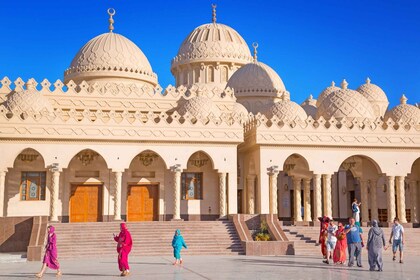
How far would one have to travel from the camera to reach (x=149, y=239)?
22.1m

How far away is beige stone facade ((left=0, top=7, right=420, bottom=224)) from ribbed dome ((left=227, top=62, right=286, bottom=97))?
5.24 m

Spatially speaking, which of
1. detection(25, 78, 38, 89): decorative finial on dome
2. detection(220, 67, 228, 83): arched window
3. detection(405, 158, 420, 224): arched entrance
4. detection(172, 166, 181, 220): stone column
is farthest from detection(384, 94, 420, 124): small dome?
detection(25, 78, 38, 89): decorative finial on dome

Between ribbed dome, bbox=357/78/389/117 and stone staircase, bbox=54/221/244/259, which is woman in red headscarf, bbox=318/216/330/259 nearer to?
stone staircase, bbox=54/221/244/259

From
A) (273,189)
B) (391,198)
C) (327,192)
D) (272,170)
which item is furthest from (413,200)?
(272,170)

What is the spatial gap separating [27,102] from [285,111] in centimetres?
1377

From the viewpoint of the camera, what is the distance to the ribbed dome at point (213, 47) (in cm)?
4119

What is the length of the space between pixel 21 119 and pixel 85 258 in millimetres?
8977

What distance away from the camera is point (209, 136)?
90.0ft

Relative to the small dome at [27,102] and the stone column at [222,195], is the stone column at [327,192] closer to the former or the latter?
the stone column at [222,195]

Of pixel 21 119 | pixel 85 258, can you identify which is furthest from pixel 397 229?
pixel 21 119

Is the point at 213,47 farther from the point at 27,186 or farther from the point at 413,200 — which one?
the point at 27,186

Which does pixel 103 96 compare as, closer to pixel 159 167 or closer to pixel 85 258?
pixel 159 167

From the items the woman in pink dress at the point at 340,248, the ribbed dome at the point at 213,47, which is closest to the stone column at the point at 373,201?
the woman in pink dress at the point at 340,248

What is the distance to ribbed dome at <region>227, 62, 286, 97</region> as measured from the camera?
124 ft
